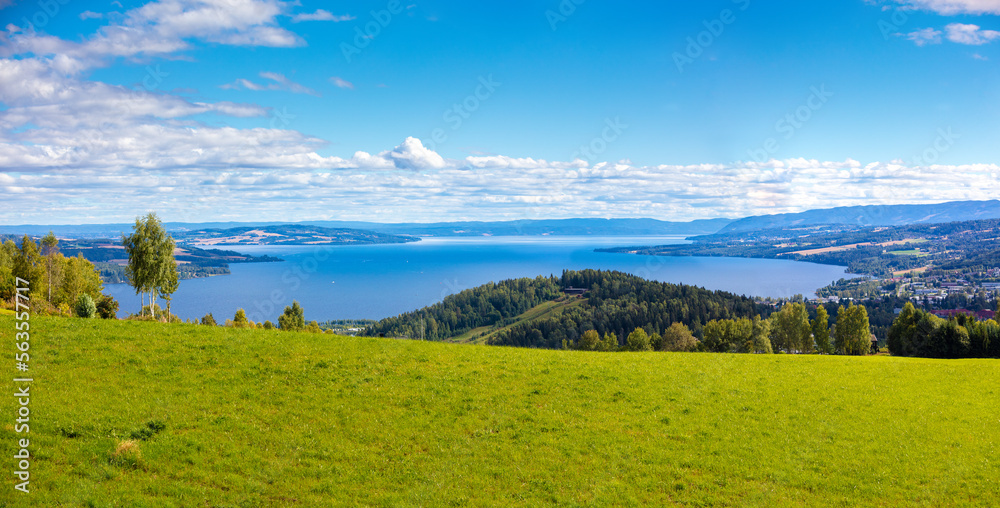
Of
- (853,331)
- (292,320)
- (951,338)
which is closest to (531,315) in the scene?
(292,320)

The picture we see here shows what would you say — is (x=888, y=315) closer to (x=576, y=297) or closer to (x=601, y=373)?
(x=576, y=297)

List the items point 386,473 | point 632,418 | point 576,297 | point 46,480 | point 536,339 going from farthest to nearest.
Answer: point 576,297
point 536,339
point 632,418
point 386,473
point 46,480

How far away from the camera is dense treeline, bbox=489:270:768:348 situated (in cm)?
13775

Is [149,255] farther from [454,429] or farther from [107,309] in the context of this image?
[454,429]

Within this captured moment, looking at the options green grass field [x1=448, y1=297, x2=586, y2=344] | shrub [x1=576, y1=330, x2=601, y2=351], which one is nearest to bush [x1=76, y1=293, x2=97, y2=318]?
shrub [x1=576, y1=330, x2=601, y2=351]

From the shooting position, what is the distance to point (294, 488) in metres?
11.2

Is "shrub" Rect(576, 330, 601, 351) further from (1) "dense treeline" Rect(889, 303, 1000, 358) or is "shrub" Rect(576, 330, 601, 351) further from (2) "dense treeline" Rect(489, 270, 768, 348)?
(1) "dense treeline" Rect(889, 303, 1000, 358)

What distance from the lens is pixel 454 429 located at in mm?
14461

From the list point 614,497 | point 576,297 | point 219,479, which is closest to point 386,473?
point 219,479

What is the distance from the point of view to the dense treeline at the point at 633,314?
138 m

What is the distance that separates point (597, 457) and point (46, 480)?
1189 centimetres

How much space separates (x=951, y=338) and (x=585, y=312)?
11119 cm

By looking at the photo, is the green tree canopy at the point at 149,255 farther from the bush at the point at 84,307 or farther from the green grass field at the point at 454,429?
the green grass field at the point at 454,429

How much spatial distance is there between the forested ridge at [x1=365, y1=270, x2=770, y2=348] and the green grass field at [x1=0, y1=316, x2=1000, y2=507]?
11051 cm
